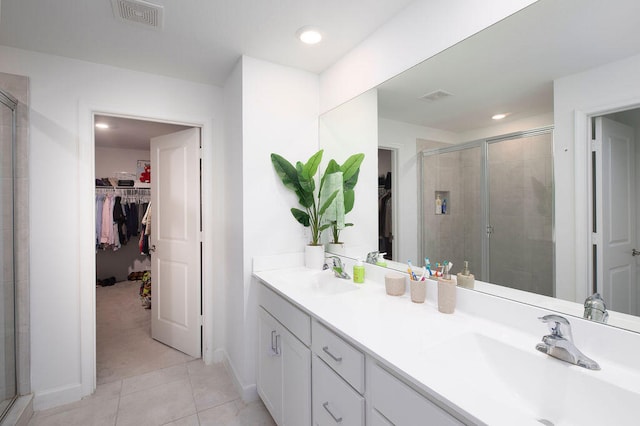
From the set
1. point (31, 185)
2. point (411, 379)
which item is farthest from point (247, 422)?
point (31, 185)

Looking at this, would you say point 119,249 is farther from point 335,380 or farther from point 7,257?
point 335,380

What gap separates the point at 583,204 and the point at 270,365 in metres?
1.73

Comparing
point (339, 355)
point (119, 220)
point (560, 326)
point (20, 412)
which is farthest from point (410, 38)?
point (119, 220)

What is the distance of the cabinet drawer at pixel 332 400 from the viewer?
3.45ft

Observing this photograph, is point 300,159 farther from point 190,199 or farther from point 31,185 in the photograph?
point 31,185

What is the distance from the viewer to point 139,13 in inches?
64.4

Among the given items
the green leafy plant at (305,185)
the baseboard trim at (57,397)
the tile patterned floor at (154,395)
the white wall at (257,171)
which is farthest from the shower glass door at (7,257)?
the green leafy plant at (305,185)

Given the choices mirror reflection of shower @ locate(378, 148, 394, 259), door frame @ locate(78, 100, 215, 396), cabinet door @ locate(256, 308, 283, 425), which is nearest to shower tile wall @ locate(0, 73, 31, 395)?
door frame @ locate(78, 100, 215, 396)

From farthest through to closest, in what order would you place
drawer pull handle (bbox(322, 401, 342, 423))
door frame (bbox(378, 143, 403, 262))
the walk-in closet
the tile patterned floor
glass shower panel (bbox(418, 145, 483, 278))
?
the walk-in closet < the tile patterned floor < door frame (bbox(378, 143, 403, 262)) < glass shower panel (bbox(418, 145, 483, 278)) < drawer pull handle (bbox(322, 401, 342, 423))

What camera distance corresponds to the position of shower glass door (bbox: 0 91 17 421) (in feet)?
5.92

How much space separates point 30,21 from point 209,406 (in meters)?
2.62

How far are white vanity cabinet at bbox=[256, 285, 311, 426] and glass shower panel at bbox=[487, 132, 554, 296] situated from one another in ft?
3.02

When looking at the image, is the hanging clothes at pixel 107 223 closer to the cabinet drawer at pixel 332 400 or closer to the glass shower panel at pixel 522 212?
the cabinet drawer at pixel 332 400

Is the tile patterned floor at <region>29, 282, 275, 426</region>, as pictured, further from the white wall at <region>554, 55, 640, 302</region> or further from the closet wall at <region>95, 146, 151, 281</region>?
the closet wall at <region>95, 146, 151, 281</region>
